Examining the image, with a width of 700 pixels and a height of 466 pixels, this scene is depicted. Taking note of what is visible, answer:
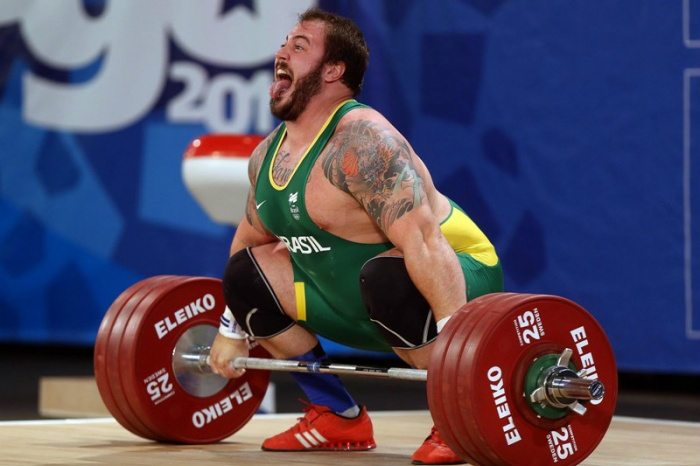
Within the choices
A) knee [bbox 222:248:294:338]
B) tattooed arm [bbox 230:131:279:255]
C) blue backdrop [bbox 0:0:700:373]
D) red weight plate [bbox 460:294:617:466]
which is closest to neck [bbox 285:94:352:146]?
tattooed arm [bbox 230:131:279:255]

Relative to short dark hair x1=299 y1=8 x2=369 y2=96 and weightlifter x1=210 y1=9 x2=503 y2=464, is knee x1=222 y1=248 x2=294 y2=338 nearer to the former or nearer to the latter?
weightlifter x1=210 y1=9 x2=503 y2=464

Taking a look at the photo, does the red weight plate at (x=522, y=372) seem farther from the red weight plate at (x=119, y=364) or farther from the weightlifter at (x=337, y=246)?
the red weight plate at (x=119, y=364)

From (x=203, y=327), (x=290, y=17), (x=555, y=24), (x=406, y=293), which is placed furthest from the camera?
(x=290, y=17)

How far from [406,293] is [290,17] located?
314 cm

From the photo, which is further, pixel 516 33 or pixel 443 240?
pixel 516 33

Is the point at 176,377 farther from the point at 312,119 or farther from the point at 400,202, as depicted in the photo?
the point at 400,202

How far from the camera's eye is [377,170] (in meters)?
2.53

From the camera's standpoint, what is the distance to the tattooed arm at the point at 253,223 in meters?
2.85

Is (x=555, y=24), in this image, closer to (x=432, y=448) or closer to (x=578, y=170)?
(x=578, y=170)

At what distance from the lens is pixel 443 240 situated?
250 cm

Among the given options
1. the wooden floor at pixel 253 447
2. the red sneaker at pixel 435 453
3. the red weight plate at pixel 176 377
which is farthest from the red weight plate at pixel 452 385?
the red weight plate at pixel 176 377

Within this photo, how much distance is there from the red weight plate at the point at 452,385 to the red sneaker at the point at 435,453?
0.90 feet

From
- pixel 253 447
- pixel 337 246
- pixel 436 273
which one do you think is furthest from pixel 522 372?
pixel 253 447

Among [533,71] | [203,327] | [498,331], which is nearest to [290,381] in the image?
[533,71]
